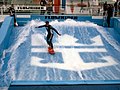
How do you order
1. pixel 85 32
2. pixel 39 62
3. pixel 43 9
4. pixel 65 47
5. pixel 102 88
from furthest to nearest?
pixel 43 9 → pixel 85 32 → pixel 65 47 → pixel 39 62 → pixel 102 88

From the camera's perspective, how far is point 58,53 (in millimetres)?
12828

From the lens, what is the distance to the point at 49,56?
12.5 m

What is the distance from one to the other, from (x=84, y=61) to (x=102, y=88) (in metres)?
3.08

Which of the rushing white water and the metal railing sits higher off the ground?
the metal railing

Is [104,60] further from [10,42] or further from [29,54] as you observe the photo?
[10,42]

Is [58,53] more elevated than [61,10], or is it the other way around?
[61,10]

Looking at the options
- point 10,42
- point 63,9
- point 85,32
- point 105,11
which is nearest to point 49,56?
point 10,42

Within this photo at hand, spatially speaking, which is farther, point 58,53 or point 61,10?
point 61,10

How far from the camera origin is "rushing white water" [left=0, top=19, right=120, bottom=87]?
35.4 ft

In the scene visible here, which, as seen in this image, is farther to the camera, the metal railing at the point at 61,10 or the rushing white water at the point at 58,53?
the metal railing at the point at 61,10

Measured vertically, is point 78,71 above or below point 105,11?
below

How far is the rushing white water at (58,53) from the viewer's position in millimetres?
10784

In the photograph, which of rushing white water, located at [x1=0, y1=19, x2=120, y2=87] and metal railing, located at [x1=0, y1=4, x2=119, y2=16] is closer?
rushing white water, located at [x1=0, y1=19, x2=120, y2=87]

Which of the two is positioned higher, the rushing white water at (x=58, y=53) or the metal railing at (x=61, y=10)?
the metal railing at (x=61, y=10)
